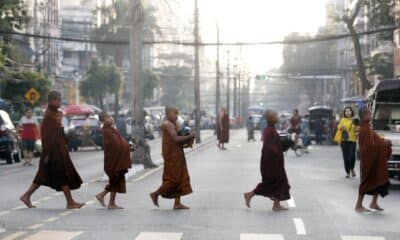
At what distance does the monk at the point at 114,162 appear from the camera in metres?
17.5

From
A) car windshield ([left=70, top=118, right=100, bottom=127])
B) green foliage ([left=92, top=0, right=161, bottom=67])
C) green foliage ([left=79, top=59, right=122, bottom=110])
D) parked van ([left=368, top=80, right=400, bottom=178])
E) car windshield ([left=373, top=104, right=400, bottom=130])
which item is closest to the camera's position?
car windshield ([left=373, top=104, right=400, bottom=130])

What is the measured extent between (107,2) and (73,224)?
74583mm

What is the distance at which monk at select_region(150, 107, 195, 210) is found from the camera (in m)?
17.0

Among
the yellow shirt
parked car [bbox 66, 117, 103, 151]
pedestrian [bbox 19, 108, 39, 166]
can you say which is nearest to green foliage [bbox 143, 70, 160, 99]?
parked car [bbox 66, 117, 103, 151]

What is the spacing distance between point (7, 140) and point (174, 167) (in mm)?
18052

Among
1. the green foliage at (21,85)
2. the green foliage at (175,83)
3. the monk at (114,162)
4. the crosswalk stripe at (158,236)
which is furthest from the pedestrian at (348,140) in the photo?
the green foliage at (175,83)

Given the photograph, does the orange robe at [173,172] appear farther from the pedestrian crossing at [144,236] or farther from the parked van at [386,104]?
the parked van at [386,104]

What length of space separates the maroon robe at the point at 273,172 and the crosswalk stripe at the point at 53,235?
4.39 metres

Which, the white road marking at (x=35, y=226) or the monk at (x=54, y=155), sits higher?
the monk at (x=54, y=155)

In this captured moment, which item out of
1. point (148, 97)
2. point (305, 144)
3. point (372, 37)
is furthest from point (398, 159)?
point (148, 97)

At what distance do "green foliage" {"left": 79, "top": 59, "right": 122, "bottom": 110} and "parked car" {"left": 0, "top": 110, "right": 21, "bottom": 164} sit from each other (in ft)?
162

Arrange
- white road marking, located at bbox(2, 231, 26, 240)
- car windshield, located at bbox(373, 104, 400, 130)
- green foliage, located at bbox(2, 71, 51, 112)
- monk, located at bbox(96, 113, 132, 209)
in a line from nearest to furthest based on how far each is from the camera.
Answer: white road marking, located at bbox(2, 231, 26, 240) → monk, located at bbox(96, 113, 132, 209) → car windshield, located at bbox(373, 104, 400, 130) → green foliage, located at bbox(2, 71, 51, 112)

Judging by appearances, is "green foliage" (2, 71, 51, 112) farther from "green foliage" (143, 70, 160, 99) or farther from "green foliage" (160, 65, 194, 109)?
"green foliage" (160, 65, 194, 109)

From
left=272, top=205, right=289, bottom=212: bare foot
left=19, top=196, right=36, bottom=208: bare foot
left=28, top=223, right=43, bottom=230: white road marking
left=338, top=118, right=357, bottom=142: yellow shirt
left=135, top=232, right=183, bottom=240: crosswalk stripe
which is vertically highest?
left=338, top=118, right=357, bottom=142: yellow shirt
